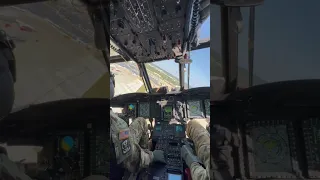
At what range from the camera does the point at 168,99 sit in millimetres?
3768

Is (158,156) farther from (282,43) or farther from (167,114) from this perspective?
(282,43)

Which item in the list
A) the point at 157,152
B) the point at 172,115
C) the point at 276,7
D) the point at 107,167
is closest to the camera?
the point at 276,7

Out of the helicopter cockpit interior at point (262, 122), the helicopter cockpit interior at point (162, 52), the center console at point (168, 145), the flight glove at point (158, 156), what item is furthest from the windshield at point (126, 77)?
the helicopter cockpit interior at point (262, 122)

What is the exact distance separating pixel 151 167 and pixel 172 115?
130 centimetres

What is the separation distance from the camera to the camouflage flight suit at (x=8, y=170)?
0.89 m

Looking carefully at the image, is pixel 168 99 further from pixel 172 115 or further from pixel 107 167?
pixel 107 167

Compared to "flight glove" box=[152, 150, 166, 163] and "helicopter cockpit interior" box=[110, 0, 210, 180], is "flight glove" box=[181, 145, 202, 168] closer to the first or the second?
"helicopter cockpit interior" box=[110, 0, 210, 180]

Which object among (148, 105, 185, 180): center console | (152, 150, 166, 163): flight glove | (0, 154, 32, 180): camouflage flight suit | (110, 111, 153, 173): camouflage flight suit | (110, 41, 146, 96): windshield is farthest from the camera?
(152, 150, 166, 163): flight glove

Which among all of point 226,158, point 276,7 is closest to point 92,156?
point 226,158

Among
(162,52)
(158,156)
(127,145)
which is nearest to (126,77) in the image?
(127,145)

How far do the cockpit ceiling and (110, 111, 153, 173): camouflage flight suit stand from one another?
762 millimetres

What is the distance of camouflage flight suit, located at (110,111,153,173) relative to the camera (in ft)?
5.30

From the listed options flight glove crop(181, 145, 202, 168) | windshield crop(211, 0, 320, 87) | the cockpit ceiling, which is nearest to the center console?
flight glove crop(181, 145, 202, 168)

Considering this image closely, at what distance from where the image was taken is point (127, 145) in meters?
1.80
